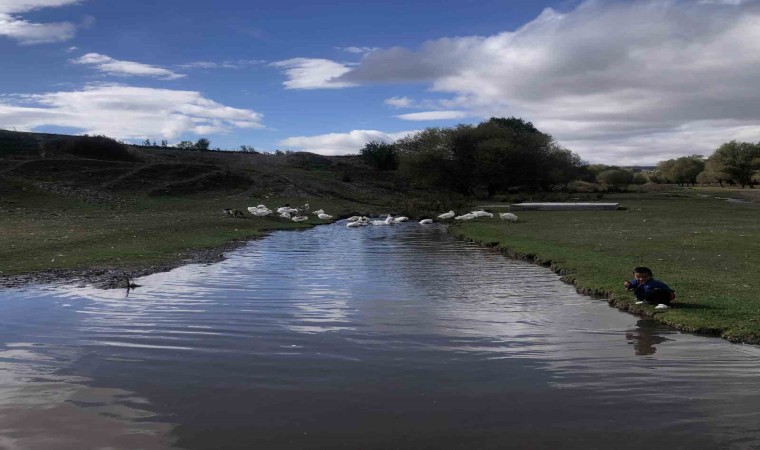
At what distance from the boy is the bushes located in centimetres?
6700

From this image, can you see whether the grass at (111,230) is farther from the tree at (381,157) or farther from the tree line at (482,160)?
the tree at (381,157)

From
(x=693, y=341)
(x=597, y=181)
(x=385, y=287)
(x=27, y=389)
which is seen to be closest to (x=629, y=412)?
(x=693, y=341)

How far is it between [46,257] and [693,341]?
1924cm

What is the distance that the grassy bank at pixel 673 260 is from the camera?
11.2 meters

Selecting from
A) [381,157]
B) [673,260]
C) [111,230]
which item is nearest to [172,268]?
[111,230]

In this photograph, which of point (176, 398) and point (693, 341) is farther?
point (693, 341)

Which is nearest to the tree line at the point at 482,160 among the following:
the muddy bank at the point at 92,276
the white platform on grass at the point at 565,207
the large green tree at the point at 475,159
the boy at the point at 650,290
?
the large green tree at the point at 475,159

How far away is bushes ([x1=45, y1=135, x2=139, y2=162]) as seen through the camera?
224ft

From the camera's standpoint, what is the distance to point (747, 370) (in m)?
8.44

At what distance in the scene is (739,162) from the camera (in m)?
115

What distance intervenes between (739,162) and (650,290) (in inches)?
4800

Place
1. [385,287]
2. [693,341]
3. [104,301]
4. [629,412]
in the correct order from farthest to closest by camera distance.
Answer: [385,287] → [104,301] → [693,341] → [629,412]

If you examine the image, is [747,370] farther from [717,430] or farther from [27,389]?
[27,389]

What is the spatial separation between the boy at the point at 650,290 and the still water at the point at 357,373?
0.72 m
